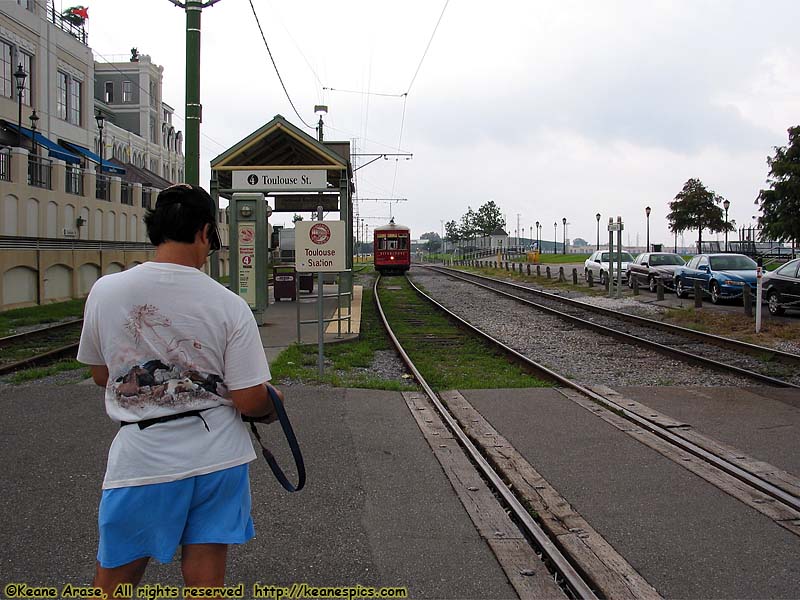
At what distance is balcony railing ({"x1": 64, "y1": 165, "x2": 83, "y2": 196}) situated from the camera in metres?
25.5

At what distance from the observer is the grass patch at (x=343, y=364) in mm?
9586

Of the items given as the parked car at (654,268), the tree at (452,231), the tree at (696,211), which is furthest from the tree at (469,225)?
the parked car at (654,268)

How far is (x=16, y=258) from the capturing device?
819 inches

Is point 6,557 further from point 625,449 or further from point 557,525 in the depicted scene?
point 625,449

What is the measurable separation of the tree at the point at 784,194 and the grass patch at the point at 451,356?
1946 cm

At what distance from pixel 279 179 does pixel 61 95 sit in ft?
89.3

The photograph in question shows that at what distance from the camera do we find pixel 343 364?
1138 cm

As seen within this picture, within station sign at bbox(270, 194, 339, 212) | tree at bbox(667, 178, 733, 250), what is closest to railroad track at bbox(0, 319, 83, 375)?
station sign at bbox(270, 194, 339, 212)

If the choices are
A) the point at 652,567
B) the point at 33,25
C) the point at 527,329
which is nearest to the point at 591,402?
the point at 652,567

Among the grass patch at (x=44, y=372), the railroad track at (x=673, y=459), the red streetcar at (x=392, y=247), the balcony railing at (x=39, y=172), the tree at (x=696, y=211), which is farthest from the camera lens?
the tree at (x=696, y=211)

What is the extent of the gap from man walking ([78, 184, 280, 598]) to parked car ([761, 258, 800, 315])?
17342 mm

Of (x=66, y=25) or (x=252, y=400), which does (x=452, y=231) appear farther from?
(x=252, y=400)

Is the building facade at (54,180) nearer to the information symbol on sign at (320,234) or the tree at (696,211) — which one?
the information symbol on sign at (320,234)

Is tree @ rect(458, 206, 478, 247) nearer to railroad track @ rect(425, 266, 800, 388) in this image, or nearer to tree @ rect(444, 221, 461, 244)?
tree @ rect(444, 221, 461, 244)
